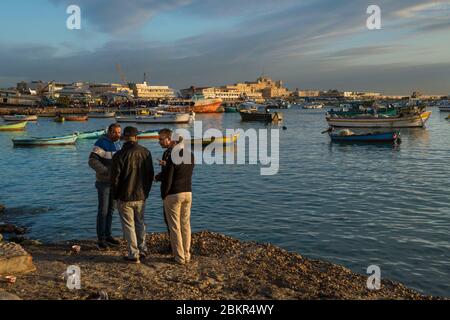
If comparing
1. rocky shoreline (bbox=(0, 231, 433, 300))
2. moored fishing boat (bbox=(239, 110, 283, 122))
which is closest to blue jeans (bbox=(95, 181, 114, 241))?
rocky shoreline (bbox=(0, 231, 433, 300))

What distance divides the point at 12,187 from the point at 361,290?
1736cm

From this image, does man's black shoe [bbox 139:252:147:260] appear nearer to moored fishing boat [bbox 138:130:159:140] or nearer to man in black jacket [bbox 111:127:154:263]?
man in black jacket [bbox 111:127:154:263]

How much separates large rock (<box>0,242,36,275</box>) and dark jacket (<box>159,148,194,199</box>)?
242 cm

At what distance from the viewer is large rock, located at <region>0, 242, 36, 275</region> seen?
685cm

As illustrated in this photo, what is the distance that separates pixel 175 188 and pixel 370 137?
35.0 metres

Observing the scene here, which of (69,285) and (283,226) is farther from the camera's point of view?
(283,226)

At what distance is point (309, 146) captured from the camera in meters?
39.4

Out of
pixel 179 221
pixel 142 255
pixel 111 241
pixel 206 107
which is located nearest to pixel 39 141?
pixel 111 241

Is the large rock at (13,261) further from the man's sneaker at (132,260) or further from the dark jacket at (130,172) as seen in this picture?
the dark jacket at (130,172)

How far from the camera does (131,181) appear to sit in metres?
7.26

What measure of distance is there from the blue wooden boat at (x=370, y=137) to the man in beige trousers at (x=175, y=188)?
33970 millimetres

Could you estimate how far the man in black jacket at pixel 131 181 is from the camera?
7211 millimetres
